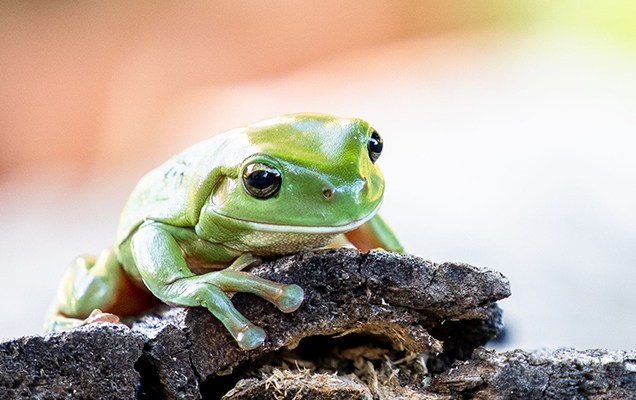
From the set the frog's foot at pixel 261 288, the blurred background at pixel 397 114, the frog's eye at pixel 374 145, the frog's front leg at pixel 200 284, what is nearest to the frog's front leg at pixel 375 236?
the frog's eye at pixel 374 145

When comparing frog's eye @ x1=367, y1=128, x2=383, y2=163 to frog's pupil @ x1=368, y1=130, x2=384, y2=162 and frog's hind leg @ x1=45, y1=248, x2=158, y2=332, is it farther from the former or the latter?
frog's hind leg @ x1=45, y1=248, x2=158, y2=332

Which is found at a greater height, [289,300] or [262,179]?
[262,179]

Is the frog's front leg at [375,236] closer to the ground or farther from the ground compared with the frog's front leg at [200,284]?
farther from the ground

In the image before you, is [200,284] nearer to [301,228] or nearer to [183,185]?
[301,228]

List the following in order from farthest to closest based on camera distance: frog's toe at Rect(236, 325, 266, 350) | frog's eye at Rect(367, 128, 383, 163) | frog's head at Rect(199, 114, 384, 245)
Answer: frog's eye at Rect(367, 128, 383, 163) < frog's head at Rect(199, 114, 384, 245) < frog's toe at Rect(236, 325, 266, 350)

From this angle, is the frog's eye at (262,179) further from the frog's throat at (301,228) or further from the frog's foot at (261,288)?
the frog's foot at (261,288)

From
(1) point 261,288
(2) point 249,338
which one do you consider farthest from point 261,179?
(2) point 249,338

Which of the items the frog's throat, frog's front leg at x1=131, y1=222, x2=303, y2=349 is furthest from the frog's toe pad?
the frog's throat
